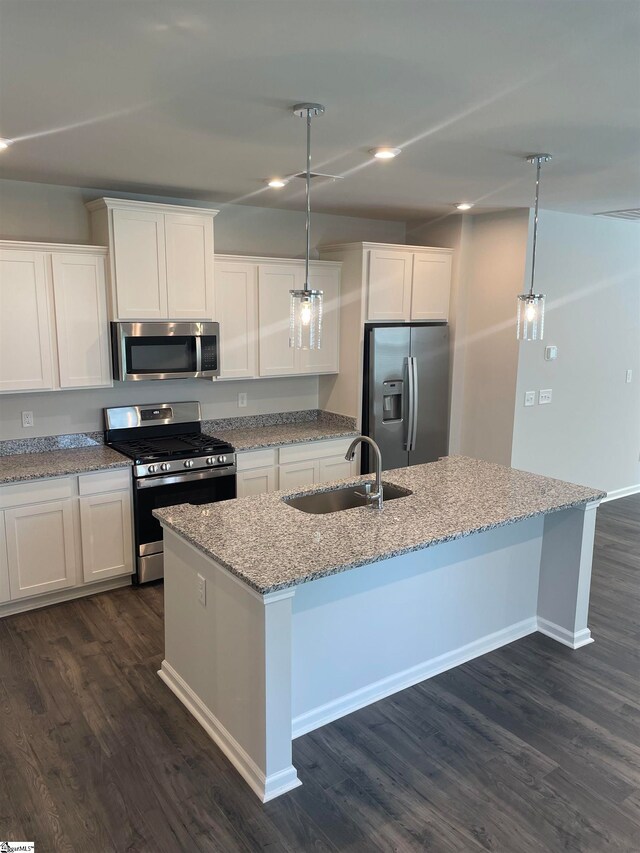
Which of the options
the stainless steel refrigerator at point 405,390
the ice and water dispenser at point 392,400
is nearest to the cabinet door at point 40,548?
the stainless steel refrigerator at point 405,390

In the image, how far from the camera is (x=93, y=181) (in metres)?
3.86

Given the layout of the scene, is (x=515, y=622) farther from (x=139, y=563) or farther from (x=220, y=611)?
(x=139, y=563)

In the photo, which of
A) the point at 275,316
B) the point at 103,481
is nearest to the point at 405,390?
the point at 275,316

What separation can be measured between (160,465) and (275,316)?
59.5 inches

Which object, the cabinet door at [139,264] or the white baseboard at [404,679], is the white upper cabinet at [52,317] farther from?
the white baseboard at [404,679]

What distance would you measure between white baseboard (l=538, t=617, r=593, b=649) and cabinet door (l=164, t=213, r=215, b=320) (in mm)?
2917

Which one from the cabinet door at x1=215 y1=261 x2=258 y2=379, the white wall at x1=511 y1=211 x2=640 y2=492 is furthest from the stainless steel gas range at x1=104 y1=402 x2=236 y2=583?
the white wall at x1=511 y1=211 x2=640 y2=492

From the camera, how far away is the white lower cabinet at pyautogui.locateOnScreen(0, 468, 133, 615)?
11.9 feet

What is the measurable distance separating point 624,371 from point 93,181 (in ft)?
16.2

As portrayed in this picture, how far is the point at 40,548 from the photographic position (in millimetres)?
3750

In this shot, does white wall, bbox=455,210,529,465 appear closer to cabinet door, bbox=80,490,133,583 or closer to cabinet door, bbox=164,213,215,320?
cabinet door, bbox=164,213,215,320

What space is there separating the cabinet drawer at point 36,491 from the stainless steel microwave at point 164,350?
2.53 feet

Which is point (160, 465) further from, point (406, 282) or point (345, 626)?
point (406, 282)

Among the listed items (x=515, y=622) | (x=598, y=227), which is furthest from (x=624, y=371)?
(x=515, y=622)
